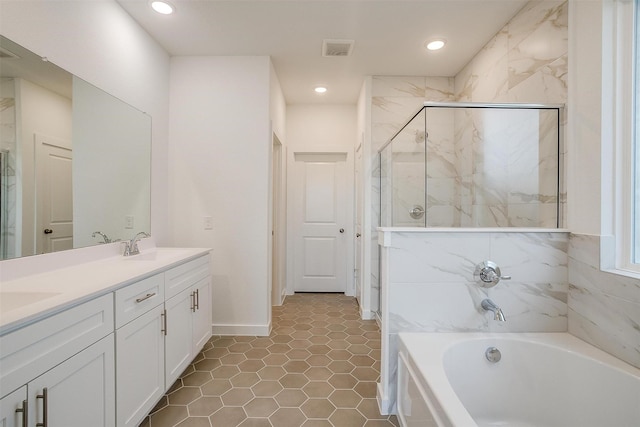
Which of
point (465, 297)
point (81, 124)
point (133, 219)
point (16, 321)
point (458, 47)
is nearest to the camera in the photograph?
point (16, 321)

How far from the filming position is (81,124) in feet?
5.64

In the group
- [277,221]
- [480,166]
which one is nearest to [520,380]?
[480,166]

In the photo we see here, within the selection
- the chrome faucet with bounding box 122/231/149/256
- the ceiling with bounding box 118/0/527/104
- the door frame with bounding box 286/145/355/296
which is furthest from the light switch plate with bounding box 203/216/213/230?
the ceiling with bounding box 118/0/527/104

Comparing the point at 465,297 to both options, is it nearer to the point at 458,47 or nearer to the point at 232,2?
the point at 458,47

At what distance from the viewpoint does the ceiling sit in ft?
6.64

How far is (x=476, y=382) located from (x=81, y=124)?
104 inches

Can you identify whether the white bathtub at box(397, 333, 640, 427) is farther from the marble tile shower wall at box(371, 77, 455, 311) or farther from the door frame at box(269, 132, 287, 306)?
the door frame at box(269, 132, 287, 306)

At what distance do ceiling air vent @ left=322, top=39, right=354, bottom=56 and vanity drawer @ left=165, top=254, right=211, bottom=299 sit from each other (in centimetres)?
204

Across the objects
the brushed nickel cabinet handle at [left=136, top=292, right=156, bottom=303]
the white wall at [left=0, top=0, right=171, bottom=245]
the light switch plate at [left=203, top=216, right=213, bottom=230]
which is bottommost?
the brushed nickel cabinet handle at [left=136, top=292, right=156, bottom=303]

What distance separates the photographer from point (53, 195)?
153cm

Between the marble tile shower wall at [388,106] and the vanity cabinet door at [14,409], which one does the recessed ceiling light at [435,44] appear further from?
the vanity cabinet door at [14,409]

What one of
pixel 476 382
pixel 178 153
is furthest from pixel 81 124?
pixel 476 382

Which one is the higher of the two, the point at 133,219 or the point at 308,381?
the point at 133,219

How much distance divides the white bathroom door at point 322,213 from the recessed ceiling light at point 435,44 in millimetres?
1740
